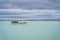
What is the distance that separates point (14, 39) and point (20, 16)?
349mm

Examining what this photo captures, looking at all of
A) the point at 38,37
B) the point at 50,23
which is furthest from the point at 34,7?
the point at 38,37

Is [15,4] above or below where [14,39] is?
above

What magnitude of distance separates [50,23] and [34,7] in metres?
0.33

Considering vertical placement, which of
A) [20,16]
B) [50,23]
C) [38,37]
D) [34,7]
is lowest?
[38,37]

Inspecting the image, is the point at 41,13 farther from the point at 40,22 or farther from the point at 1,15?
the point at 1,15

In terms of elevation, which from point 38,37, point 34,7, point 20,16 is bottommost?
point 38,37

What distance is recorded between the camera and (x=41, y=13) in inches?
54.2

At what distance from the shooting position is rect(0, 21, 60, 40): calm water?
1370 millimetres

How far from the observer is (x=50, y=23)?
4.53 feet

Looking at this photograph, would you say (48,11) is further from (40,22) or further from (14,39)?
(14,39)

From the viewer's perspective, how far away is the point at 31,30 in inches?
54.7

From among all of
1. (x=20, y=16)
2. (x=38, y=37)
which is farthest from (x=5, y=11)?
(x=38, y=37)

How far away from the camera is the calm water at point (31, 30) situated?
1.37 m

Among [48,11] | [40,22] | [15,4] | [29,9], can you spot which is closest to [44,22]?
[40,22]
